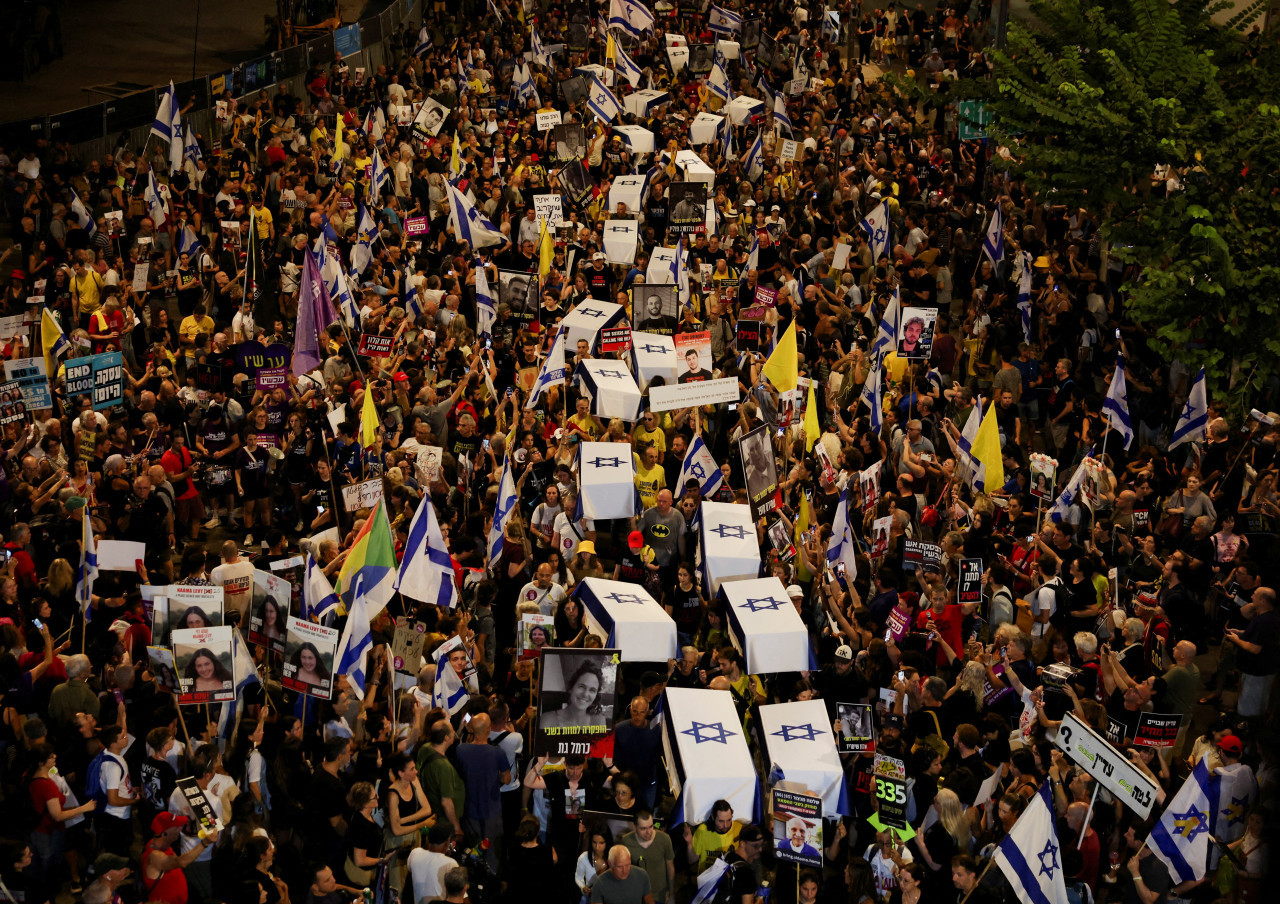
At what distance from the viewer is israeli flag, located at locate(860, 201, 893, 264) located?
22.8 m

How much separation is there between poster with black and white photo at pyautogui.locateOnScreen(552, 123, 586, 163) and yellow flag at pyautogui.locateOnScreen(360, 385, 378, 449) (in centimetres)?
1340

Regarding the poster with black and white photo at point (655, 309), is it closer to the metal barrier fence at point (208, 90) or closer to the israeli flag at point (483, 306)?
the israeli flag at point (483, 306)

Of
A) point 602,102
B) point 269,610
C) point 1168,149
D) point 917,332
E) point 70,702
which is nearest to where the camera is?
point 70,702


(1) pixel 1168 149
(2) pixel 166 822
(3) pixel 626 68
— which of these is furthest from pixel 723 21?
(2) pixel 166 822

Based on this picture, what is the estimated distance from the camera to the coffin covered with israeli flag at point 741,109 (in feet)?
98.2

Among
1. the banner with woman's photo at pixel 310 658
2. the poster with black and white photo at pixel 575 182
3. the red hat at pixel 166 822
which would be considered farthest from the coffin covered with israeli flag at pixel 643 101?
the red hat at pixel 166 822

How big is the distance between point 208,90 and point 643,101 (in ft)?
34.5

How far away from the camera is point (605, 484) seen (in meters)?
15.0

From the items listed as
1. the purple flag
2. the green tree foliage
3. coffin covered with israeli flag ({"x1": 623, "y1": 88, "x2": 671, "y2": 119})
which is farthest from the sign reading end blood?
coffin covered with israeli flag ({"x1": 623, "y1": 88, "x2": 671, "y2": 119})

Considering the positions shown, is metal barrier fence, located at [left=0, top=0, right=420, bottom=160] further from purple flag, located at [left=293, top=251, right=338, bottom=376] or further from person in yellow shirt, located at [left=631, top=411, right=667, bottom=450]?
person in yellow shirt, located at [left=631, top=411, right=667, bottom=450]

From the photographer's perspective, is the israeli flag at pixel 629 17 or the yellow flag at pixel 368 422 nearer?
the yellow flag at pixel 368 422

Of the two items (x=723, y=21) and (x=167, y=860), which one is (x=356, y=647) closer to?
(x=167, y=860)

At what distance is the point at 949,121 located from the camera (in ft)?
108

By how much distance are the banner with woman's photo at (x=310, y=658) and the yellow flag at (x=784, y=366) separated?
747cm
